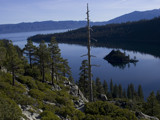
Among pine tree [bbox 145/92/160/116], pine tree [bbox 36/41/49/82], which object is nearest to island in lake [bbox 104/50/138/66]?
pine tree [bbox 145/92/160/116]

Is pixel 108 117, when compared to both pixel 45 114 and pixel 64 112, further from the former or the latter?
pixel 45 114

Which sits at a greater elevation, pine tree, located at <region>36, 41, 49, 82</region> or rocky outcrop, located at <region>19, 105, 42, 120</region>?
pine tree, located at <region>36, 41, 49, 82</region>

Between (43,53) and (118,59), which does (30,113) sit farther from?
(118,59)

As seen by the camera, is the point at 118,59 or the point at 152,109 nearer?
the point at 152,109

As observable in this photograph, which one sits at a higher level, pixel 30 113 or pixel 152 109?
pixel 30 113

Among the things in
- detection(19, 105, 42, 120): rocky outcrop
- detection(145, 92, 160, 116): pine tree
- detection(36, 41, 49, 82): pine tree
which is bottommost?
detection(145, 92, 160, 116): pine tree

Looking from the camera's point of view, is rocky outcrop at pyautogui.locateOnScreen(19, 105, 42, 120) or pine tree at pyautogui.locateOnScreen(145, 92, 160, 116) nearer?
rocky outcrop at pyautogui.locateOnScreen(19, 105, 42, 120)

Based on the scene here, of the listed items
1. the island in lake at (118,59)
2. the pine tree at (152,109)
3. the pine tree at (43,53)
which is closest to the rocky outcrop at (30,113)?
the pine tree at (43,53)

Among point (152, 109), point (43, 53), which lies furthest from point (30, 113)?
point (152, 109)

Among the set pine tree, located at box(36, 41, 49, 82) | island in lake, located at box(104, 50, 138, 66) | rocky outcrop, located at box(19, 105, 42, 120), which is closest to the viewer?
rocky outcrop, located at box(19, 105, 42, 120)

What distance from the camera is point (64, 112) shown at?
723 inches

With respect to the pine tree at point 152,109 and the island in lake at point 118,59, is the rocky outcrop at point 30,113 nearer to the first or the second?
the pine tree at point 152,109

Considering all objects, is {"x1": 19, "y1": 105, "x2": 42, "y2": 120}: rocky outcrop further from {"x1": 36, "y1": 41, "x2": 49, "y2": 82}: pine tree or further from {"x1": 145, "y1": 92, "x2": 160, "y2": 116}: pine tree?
{"x1": 145, "y1": 92, "x2": 160, "y2": 116}: pine tree

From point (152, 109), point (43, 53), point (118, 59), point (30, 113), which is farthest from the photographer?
point (118, 59)
